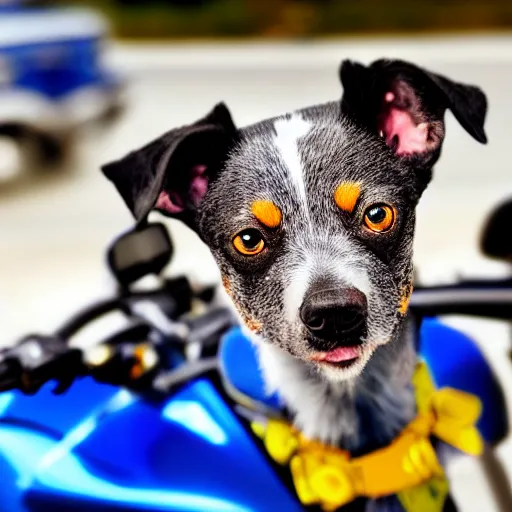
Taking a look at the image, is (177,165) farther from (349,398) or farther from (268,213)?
(349,398)

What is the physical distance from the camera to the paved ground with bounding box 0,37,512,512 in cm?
77

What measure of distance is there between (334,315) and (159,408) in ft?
0.86

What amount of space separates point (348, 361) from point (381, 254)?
78 mm

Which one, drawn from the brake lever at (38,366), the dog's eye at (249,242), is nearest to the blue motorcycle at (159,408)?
the brake lever at (38,366)

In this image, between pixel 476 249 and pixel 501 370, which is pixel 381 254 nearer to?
pixel 501 370

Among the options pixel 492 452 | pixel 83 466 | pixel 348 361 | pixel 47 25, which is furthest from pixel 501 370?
pixel 47 25

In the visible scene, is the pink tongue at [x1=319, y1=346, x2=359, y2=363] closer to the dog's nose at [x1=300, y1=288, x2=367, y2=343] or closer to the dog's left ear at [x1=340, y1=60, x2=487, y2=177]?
the dog's nose at [x1=300, y1=288, x2=367, y2=343]

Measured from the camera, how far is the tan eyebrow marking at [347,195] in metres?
0.48

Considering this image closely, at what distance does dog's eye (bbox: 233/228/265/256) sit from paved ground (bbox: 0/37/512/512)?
0.41ft

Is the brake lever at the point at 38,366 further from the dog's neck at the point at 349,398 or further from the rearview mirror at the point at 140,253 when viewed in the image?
the dog's neck at the point at 349,398

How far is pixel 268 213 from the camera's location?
486mm

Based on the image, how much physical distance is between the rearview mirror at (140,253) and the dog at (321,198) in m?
0.10

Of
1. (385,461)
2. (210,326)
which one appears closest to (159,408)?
(210,326)

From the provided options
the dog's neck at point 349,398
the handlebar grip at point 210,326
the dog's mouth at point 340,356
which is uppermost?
the dog's mouth at point 340,356
